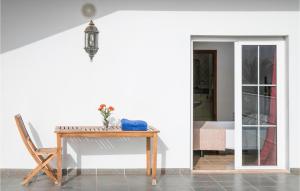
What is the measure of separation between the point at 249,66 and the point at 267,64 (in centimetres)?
30

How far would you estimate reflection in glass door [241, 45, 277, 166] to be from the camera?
309 inches

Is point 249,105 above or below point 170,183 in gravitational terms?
above

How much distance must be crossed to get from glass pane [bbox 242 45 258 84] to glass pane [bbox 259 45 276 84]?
0.10 m

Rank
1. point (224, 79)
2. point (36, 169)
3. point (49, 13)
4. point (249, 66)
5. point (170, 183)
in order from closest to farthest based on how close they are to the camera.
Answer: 1. point (36, 169)
2. point (170, 183)
3. point (49, 13)
4. point (249, 66)
5. point (224, 79)

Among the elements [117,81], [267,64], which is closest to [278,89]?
[267,64]

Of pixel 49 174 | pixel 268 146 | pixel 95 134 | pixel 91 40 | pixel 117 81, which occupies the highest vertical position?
pixel 91 40

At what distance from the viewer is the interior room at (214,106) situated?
9.05 metres

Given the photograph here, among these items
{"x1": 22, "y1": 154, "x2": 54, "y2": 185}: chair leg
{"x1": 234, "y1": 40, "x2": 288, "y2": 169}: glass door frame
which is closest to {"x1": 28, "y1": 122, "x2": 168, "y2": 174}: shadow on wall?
{"x1": 22, "y1": 154, "x2": 54, "y2": 185}: chair leg

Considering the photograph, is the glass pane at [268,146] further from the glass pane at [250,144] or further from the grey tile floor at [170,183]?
the grey tile floor at [170,183]

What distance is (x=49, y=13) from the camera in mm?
7535

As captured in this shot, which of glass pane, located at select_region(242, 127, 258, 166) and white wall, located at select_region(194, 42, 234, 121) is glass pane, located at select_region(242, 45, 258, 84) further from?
white wall, located at select_region(194, 42, 234, 121)

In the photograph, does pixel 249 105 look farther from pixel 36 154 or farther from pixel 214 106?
pixel 214 106

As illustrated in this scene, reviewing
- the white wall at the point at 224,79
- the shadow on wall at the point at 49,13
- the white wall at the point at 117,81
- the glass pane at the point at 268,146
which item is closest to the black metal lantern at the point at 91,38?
the white wall at the point at 117,81

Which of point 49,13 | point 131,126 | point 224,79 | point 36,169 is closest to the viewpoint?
point 36,169
